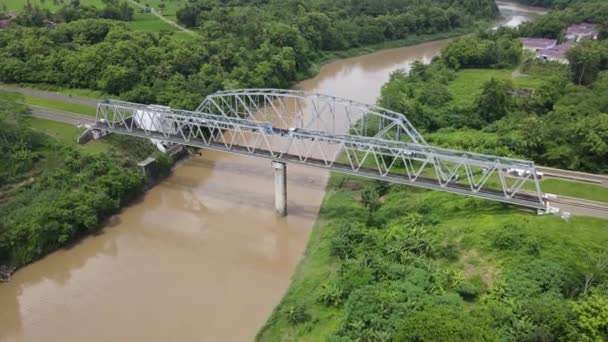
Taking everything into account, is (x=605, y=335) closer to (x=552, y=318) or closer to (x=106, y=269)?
(x=552, y=318)

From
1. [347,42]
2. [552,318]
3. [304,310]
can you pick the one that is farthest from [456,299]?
[347,42]

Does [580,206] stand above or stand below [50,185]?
below

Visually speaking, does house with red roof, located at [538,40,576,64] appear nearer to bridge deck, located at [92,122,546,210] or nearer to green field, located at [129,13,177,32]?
bridge deck, located at [92,122,546,210]

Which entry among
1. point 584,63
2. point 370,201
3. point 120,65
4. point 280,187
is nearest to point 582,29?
point 584,63

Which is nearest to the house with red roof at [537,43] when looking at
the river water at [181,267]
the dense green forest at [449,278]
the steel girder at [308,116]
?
the steel girder at [308,116]

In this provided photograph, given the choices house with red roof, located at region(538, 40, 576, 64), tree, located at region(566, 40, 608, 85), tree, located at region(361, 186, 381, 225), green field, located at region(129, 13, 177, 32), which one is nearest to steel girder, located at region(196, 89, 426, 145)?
tree, located at region(361, 186, 381, 225)

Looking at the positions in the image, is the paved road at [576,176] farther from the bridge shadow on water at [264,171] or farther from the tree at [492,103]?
the bridge shadow on water at [264,171]

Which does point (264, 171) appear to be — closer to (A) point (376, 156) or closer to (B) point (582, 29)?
(A) point (376, 156)
